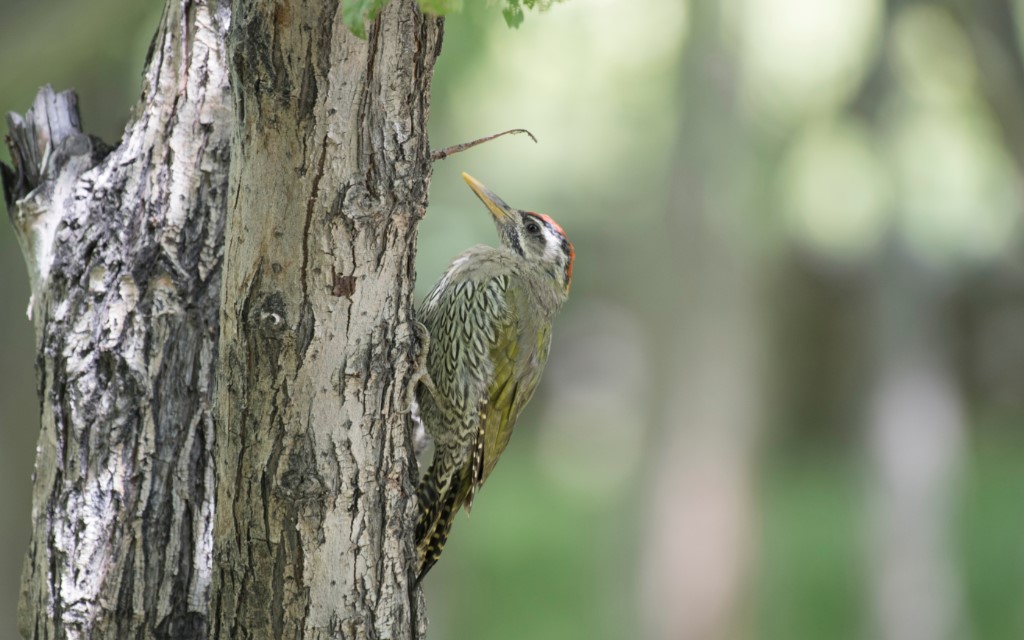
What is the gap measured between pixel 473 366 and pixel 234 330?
1.77 m

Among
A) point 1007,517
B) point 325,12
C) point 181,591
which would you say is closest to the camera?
point 325,12

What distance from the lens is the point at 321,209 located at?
2658 millimetres

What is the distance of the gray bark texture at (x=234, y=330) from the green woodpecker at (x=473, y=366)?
1.14 metres

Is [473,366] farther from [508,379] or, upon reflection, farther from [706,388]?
[706,388]

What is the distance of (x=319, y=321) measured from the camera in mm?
2725

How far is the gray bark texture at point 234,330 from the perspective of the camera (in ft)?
8.67

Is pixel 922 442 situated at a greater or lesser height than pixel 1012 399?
lesser

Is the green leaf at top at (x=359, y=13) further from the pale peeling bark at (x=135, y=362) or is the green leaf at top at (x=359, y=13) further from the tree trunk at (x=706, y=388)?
the tree trunk at (x=706, y=388)

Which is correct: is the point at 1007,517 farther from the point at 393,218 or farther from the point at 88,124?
the point at 393,218

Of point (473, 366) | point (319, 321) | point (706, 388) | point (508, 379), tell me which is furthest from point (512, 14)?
point (706, 388)

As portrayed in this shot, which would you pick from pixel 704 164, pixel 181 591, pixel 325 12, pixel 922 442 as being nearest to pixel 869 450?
pixel 922 442

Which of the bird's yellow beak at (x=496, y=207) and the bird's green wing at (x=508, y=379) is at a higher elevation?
the bird's yellow beak at (x=496, y=207)

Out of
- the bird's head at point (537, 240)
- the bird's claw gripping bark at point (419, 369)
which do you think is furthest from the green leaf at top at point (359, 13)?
the bird's head at point (537, 240)

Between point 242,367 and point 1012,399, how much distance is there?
1957 centimetres
